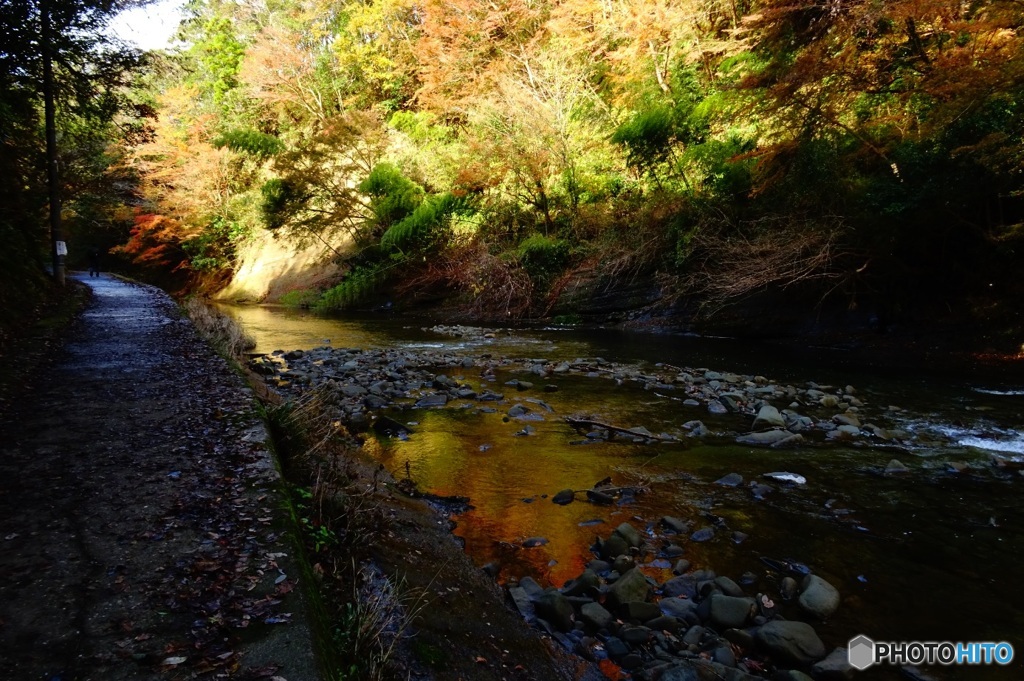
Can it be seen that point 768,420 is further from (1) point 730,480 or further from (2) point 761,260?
(2) point 761,260

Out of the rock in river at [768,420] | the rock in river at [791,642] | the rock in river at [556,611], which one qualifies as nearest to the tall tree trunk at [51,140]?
the rock in river at [556,611]

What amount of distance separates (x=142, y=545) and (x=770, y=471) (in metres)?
4.54

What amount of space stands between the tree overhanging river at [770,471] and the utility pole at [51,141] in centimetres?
883

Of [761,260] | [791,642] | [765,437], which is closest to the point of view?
[791,642]

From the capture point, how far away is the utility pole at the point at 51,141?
1055 centimetres

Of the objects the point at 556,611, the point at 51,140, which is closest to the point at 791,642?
the point at 556,611

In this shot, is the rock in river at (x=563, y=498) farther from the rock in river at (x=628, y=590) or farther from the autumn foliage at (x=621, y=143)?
the autumn foliage at (x=621, y=143)

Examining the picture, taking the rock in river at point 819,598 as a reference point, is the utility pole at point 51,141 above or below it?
above

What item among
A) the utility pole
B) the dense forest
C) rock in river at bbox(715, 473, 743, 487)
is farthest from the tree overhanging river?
the utility pole

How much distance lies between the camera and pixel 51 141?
12.9m

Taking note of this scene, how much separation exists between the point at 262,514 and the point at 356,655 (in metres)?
1.02

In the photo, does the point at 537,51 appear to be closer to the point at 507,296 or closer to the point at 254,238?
the point at 507,296

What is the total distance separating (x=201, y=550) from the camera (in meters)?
2.29

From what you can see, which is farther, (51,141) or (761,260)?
(51,141)
